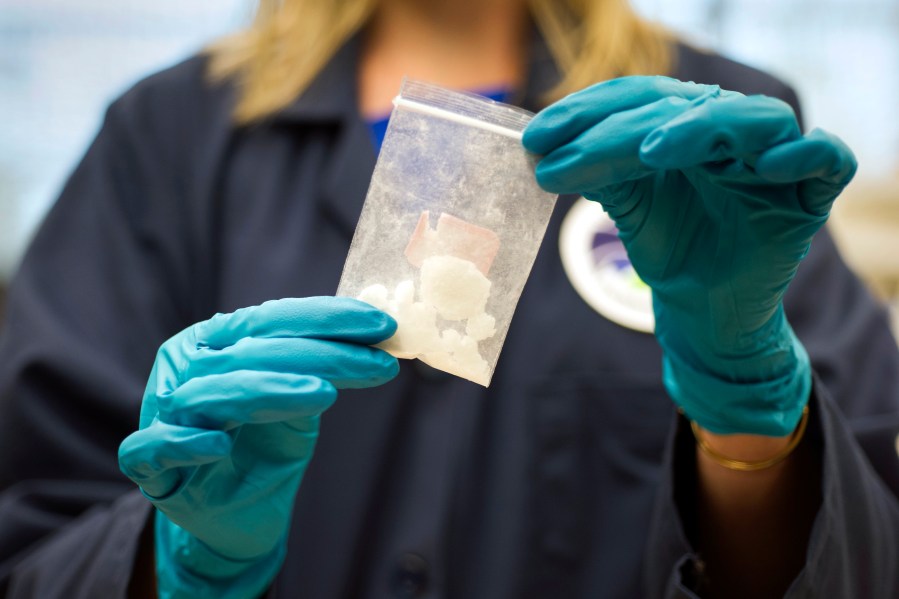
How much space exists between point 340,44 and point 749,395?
815 mm

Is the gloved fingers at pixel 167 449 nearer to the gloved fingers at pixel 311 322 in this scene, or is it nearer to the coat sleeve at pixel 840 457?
the gloved fingers at pixel 311 322

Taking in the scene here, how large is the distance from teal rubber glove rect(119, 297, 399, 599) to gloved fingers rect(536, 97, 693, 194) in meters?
0.22

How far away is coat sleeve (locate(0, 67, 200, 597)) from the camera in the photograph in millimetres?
957

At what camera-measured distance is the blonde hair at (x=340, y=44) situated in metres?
1.18

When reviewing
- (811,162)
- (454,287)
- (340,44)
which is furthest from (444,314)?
(340,44)

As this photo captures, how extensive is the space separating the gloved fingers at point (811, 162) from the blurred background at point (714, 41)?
4.33ft

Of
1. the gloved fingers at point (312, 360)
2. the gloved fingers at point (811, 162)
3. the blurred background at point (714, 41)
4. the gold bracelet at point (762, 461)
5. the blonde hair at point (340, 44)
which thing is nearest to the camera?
the gloved fingers at point (811, 162)

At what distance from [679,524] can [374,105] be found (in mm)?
725

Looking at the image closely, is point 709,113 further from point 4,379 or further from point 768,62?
point 768,62

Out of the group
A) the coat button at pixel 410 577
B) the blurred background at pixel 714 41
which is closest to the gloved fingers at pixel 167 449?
the coat button at pixel 410 577

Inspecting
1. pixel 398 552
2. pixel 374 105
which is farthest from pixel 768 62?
pixel 398 552

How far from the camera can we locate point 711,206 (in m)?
0.76

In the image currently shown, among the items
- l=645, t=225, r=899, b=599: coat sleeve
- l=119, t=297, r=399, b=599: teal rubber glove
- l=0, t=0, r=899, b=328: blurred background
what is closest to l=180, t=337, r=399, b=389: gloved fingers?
l=119, t=297, r=399, b=599: teal rubber glove

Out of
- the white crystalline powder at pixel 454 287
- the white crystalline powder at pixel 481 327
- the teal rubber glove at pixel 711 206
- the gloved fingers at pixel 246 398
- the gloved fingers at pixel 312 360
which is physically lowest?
the gloved fingers at pixel 246 398
